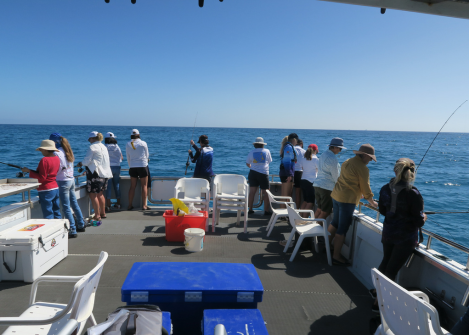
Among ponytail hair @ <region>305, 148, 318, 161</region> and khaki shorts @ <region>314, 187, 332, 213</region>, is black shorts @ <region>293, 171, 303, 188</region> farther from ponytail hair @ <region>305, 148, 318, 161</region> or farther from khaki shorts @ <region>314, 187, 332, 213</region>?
khaki shorts @ <region>314, 187, 332, 213</region>

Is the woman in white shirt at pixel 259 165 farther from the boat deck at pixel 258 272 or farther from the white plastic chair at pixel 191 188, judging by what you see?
the white plastic chair at pixel 191 188

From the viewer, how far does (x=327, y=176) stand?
4.11m

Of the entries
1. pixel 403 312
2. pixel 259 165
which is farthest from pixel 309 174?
pixel 403 312

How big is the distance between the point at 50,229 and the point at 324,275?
120 inches

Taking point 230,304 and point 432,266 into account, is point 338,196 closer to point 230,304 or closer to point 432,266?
point 432,266

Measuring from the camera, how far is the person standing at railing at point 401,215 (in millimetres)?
2506

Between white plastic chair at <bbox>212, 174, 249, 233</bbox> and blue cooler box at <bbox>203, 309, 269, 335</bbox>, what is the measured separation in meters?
2.88

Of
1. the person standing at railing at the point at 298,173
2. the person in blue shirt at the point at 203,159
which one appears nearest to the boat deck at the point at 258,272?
the person standing at railing at the point at 298,173

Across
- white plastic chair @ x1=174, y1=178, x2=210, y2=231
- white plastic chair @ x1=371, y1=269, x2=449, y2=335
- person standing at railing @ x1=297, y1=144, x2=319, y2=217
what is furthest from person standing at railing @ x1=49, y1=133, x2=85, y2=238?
white plastic chair @ x1=371, y1=269, x2=449, y2=335

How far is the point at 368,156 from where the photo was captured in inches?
129

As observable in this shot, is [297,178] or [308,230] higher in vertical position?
[297,178]

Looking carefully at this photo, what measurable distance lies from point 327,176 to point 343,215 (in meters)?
0.65

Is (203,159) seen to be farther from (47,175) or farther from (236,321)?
(236,321)

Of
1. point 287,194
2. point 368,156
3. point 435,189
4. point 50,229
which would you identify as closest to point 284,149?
point 287,194
